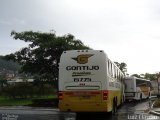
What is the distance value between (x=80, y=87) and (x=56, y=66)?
1145 inches

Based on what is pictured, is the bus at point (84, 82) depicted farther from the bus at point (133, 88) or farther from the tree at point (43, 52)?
the tree at point (43, 52)

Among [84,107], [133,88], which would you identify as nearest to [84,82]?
[84,107]

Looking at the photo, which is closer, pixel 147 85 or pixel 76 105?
pixel 76 105

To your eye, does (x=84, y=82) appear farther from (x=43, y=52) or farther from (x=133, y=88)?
(x=43, y=52)

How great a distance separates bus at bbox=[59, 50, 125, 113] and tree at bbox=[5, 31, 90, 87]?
2840 centimetres

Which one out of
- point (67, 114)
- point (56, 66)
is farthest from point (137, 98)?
point (67, 114)

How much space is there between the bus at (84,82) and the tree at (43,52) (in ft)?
93.2

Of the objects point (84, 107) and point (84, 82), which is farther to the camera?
point (84, 82)

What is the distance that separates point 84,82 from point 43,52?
29.4 m

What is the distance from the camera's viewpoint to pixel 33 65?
51.5 metres

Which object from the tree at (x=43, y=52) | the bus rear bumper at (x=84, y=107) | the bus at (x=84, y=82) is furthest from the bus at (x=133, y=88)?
the bus rear bumper at (x=84, y=107)

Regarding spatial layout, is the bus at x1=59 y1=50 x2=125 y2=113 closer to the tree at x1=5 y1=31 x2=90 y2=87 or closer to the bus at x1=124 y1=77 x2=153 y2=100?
the bus at x1=124 y1=77 x2=153 y2=100

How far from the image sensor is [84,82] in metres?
22.2

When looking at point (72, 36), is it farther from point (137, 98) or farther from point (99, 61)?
point (99, 61)
